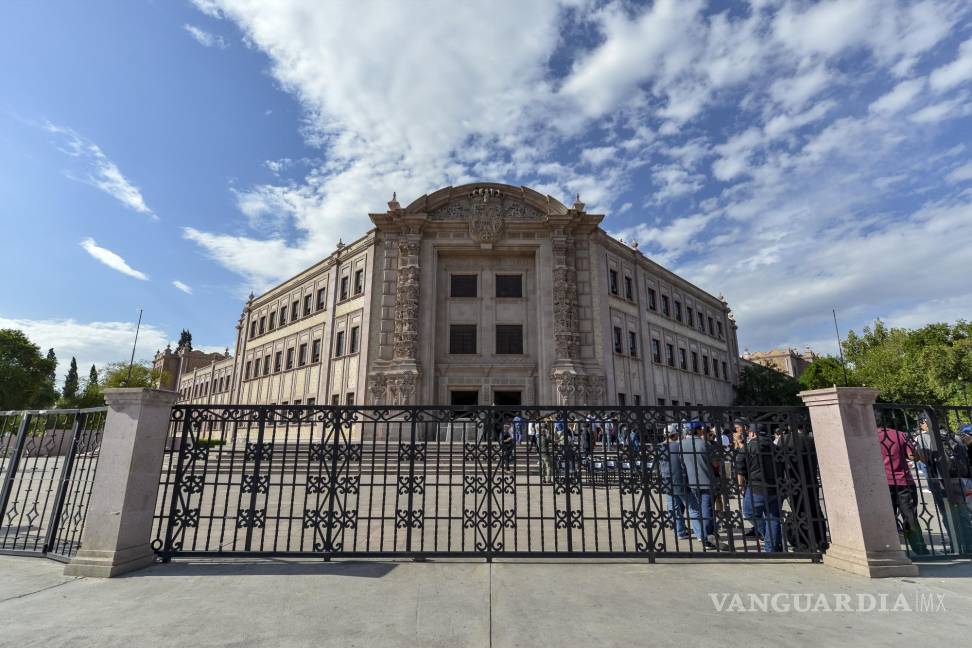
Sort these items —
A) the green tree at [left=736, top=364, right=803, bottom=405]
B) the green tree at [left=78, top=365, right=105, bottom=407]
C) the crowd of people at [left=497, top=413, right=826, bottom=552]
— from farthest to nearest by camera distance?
the green tree at [left=78, top=365, right=105, bottom=407]
the green tree at [left=736, top=364, right=803, bottom=405]
the crowd of people at [left=497, top=413, right=826, bottom=552]

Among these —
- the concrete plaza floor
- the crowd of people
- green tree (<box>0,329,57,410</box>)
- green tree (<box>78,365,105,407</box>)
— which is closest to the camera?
the concrete plaza floor

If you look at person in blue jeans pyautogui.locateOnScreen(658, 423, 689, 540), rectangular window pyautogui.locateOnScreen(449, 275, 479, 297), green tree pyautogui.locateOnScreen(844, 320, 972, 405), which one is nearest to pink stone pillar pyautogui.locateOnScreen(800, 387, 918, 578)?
person in blue jeans pyautogui.locateOnScreen(658, 423, 689, 540)

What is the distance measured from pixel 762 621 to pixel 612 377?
21.3 meters

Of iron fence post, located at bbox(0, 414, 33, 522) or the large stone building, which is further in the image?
the large stone building

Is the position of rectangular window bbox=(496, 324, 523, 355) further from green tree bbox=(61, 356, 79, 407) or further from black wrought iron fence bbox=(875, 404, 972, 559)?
green tree bbox=(61, 356, 79, 407)

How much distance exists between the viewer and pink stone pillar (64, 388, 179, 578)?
16.5 feet

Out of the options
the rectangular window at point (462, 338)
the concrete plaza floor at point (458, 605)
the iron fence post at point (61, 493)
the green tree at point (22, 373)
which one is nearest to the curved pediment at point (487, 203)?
the rectangular window at point (462, 338)

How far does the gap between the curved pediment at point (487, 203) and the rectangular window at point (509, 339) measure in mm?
5919

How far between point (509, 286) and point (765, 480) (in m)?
19.6

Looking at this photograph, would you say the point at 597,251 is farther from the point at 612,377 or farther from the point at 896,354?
the point at 896,354

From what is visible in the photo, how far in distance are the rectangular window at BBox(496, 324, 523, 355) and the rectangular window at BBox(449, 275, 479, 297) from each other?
7.94ft

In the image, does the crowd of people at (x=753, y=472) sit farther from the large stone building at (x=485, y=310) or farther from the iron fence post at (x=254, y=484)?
the large stone building at (x=485, y=310)

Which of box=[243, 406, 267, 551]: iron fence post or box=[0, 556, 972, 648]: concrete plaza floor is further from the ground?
box=[243, 406, 267, 551]: iron fence post

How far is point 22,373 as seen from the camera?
3781 cm
